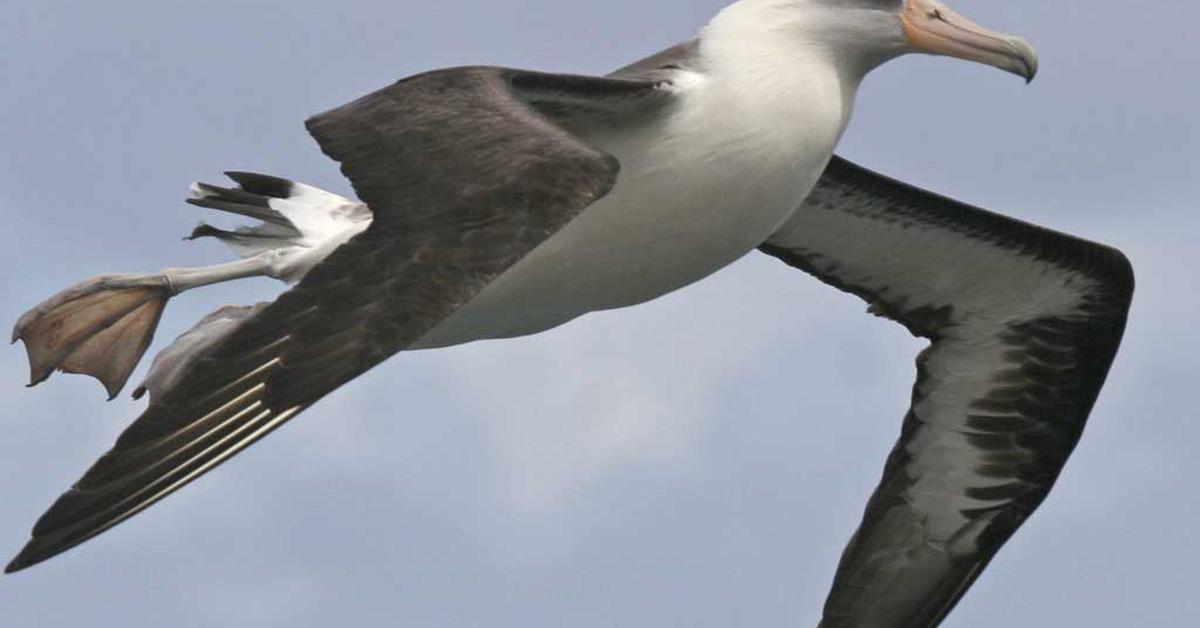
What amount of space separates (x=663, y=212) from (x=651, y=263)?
0.81 feet

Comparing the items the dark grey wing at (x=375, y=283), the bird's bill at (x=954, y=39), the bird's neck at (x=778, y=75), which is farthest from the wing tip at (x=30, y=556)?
the bird's bill at (x=954, y=39)

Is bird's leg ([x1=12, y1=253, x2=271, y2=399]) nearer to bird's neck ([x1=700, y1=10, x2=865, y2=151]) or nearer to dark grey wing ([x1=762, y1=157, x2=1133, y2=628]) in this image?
bird's neck ([x1=700, y1=10, x2=865, y2=151])

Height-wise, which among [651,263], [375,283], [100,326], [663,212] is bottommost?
[651,263]

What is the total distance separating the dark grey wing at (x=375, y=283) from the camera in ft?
30.6

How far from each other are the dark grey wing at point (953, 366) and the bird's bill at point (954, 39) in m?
1.57

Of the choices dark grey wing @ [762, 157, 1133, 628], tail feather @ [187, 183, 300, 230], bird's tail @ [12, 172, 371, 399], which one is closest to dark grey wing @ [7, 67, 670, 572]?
bird's tail @ [12, 172, 371, 399]

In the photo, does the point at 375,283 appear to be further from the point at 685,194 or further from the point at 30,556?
the point at 685,194

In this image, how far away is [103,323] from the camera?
13656 mm

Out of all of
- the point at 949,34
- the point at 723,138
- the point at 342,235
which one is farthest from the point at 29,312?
Result: the point at 949,34

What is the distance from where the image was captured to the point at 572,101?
11.5 m

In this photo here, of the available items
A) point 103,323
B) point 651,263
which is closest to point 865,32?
point 651,263

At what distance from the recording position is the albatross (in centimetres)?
974

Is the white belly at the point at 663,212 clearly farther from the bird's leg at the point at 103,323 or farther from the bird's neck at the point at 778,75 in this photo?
the bird's leg at the point at 103,323

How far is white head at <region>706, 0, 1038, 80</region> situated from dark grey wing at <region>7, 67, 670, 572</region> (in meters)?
1.73
